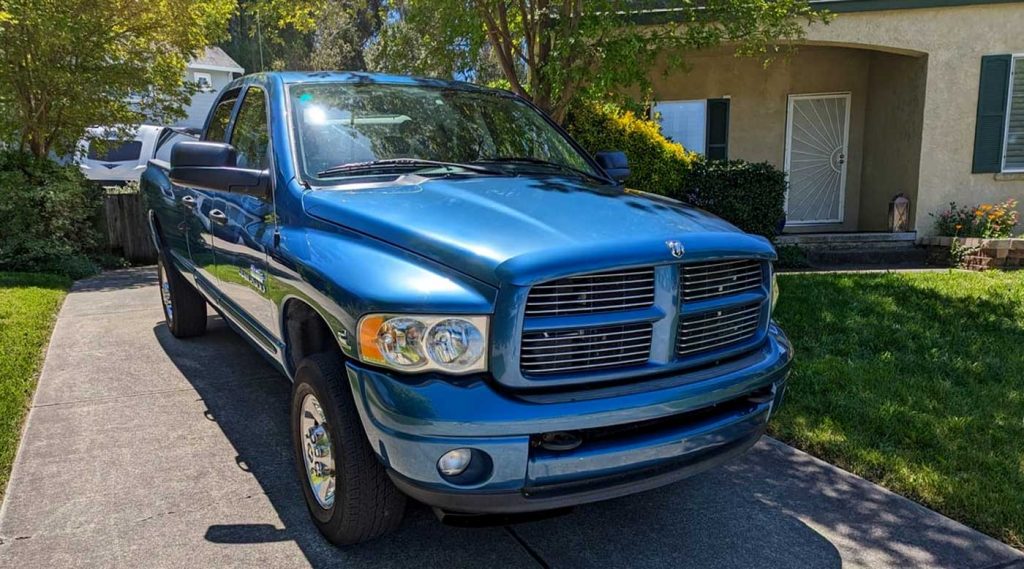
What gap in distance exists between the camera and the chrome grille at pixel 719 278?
2789 mm

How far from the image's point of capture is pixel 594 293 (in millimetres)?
2590

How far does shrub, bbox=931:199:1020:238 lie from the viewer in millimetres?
9672

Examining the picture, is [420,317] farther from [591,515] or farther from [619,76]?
[619,76]

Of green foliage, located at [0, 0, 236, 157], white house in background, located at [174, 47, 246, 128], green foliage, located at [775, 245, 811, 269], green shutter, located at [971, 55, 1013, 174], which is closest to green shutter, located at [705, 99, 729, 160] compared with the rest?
green foliage, located at [775, 245, 811, 269]

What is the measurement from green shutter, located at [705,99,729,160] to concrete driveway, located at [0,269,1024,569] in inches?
330

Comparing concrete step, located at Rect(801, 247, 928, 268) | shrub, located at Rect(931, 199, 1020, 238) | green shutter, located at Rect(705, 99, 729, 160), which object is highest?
green shutter, located at Rect(705, 99, 729, 160)

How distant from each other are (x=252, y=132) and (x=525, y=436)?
8.67 ft

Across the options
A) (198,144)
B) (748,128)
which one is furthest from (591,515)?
(748,128)

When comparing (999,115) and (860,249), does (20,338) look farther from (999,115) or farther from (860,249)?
(999,115)

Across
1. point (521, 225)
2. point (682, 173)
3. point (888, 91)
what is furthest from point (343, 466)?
point (888, 91)

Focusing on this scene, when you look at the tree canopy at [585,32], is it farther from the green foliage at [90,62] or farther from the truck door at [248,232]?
the green foliage at [90,62]

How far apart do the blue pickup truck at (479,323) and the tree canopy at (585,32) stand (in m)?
3.16

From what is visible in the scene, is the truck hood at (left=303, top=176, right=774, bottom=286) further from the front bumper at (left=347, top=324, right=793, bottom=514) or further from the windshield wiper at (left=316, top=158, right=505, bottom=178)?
the front bumper at (left=347, top=324, right=793, bottom=514)

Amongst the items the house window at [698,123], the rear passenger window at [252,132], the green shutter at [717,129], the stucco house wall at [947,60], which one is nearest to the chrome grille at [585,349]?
the rear passenger window at [252,132]
